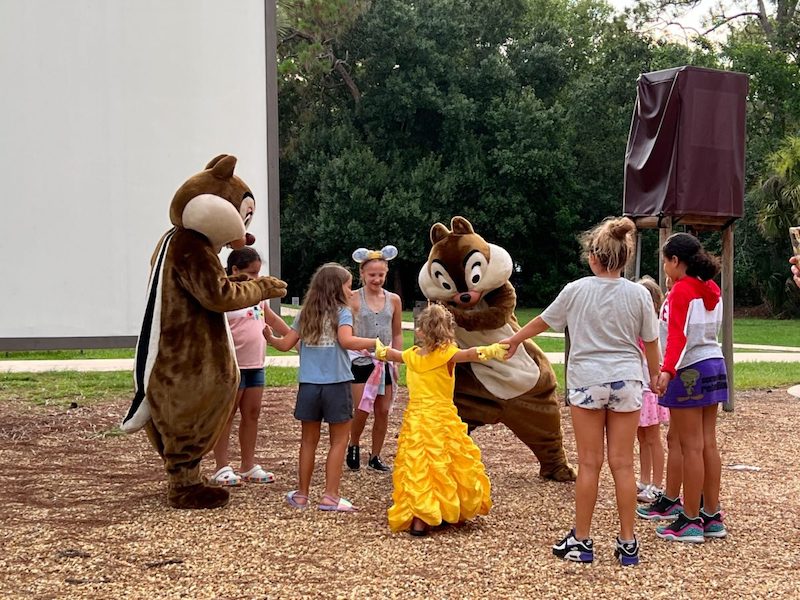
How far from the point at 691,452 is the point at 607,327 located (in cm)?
87

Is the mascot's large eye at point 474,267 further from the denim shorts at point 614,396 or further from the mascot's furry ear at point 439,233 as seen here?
the denim shorts at point 614,396

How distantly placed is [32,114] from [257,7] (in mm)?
2059

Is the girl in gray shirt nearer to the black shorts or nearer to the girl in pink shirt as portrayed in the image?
the black shorts

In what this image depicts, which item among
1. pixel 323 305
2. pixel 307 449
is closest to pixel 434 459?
pixel 307 449

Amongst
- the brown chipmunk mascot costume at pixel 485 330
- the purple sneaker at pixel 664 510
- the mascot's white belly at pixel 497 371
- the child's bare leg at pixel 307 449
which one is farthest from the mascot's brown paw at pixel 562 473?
the child's bare leg at pixel 307 449

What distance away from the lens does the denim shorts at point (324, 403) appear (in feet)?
16.4

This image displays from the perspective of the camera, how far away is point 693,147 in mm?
8031

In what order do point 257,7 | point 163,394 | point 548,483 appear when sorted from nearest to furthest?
point 163,394
point 548,483
point 257,7

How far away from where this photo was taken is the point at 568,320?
4230mm

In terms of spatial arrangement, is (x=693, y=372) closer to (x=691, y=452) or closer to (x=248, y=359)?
(x=691, y=452)

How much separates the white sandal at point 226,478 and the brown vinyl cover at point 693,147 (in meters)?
4.53

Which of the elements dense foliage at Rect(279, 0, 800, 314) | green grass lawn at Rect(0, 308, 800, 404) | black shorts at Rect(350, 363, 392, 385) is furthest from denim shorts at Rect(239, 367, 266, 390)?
dense foliage at Rect(279, 0, 800, 314)

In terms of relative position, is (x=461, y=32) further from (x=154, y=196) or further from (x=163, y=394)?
(x=163, y=394)

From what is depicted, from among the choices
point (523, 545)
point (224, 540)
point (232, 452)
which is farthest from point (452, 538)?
point (232, 452)
